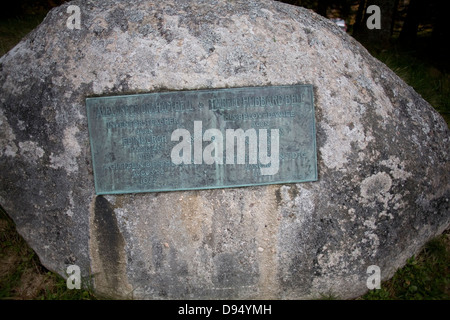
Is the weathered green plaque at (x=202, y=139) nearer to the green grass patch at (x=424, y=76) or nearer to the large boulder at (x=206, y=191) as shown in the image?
the large boulder at (x=206, y=191)

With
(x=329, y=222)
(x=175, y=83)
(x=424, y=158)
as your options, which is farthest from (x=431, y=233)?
(x=175, y=83)

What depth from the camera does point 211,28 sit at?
216 centimetres

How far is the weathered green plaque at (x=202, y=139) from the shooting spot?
7.05 ft

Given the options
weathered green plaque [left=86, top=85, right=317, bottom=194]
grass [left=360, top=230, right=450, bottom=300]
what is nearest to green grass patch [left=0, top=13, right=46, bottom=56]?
weathered green plaque [left=86, top=85, right=317, bottom=194]

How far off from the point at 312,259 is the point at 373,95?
1.16 m

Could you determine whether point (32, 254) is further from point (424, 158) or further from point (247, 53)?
point (424, 158)

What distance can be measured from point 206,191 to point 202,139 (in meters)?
0.33

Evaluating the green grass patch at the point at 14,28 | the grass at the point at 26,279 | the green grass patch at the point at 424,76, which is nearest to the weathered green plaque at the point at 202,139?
the grass at the point at 26,279

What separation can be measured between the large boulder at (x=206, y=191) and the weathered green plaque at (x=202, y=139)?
0.07 m

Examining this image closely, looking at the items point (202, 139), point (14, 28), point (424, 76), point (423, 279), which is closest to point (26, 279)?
point (202, 139)

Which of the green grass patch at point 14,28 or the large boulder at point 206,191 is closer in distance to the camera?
the large boulder at point 206,191

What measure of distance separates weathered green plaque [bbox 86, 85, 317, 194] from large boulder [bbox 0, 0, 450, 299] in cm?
7

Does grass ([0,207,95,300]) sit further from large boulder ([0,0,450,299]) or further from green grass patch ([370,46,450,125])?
green grass patch ([370,46,450,125])

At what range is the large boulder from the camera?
2.15 metres
